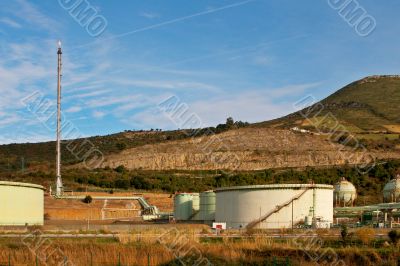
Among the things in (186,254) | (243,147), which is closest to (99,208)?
(186,254)

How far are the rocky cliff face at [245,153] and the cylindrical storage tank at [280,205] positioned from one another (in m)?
62.8

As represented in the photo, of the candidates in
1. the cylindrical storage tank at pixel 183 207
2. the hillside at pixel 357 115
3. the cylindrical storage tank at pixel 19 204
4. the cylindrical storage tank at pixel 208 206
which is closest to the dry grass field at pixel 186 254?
the cylindrical storage tank at pixel 19 204

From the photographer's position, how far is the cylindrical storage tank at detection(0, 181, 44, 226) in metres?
52.8

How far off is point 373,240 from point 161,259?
A: 54.1 ft

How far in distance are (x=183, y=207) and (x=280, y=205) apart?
22.0 metres

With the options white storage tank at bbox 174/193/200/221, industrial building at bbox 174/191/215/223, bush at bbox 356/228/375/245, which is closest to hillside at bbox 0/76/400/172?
white storage tank at bbox 174/193/200/221

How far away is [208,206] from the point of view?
70188 mm

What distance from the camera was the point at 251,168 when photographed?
124562 millimetres

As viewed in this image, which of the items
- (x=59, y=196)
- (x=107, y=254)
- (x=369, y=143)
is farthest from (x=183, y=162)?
(x=107, y=254)

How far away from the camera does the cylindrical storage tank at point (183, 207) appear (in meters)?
73.9

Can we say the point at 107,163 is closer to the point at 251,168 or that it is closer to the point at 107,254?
the point at 251,168

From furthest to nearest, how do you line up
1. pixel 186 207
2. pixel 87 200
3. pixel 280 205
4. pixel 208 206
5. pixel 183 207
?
pixel 87 200, pixel 183 207, pixel 186 207, pixel 208 206, pixel 280 205

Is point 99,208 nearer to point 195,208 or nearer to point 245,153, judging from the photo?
point 195,208

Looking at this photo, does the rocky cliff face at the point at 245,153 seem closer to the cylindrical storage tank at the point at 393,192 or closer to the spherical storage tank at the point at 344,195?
the spherical storage tank at the point at 344,195
